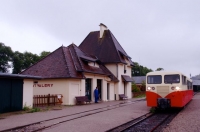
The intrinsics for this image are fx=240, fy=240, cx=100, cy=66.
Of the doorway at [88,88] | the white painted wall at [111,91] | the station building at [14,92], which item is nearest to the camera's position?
the station building at [14,92]

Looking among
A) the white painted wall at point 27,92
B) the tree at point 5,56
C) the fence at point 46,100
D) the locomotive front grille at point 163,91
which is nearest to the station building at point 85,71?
the fence at point 46,100

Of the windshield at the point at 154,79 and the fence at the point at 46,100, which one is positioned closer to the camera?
the windshield at the point at 154,79

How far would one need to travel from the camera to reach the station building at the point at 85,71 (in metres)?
23.7

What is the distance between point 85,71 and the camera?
82.0 ft

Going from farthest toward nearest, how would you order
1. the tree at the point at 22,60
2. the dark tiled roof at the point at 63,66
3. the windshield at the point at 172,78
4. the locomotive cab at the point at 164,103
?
the tree at the point at 22,60 → the dark tiled roof at the point at 63,66 → the windshield at the point at 172,78 → the locomotive cab at the point at 164,103

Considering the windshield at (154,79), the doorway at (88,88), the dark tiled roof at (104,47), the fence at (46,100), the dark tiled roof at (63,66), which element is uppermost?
the dark tiled roof at (104,47)

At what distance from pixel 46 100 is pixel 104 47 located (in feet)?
50.8

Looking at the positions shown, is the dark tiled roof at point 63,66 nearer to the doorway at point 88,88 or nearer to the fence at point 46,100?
the doorway at point 88,88

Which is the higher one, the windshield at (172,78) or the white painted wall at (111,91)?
the windshield at (172,78)

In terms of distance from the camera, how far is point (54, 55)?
27141 mm

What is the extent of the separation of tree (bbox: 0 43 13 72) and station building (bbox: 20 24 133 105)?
22.9 metres

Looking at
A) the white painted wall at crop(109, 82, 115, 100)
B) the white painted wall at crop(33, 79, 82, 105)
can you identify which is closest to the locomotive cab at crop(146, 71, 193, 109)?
the white painted wall at crop(33, 79, 82, 105)

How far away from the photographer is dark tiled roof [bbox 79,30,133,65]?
33.6 m

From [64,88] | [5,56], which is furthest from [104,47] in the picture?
[5,56]
